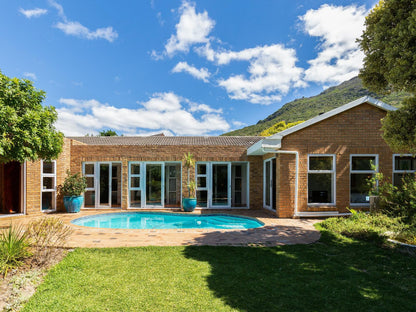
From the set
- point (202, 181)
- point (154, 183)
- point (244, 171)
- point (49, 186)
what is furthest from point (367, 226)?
point (49, 186)

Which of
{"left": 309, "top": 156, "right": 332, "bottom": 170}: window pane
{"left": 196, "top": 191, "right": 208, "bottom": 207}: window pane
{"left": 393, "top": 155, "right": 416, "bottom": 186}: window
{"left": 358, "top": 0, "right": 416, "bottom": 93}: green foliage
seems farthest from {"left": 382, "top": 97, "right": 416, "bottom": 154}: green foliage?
{"left": 196, "top": 191, "right": 208, "bottom": 207}: window pane

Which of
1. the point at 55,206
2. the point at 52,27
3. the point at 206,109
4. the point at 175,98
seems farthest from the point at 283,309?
the point at 206,109

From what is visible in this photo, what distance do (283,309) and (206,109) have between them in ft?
98.9

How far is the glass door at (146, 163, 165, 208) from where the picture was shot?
13.6 m

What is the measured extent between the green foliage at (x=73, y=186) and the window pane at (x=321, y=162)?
11.1 meters

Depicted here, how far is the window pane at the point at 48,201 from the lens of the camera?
40.3 ft

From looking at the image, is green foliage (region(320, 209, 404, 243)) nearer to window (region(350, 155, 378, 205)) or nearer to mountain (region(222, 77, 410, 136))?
window (region(350, 155, 378, 205))

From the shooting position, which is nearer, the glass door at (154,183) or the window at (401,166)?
the window at (401,166)

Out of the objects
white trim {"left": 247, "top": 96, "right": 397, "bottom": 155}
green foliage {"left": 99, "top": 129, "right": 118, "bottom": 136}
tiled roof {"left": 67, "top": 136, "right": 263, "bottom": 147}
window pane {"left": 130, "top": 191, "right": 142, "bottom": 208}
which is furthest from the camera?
green foliage {"left": 99, "top": 129, "right": 118, "bottom": 136}

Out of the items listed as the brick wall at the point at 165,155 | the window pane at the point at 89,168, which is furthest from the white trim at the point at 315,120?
the window pane at the point at 89,168

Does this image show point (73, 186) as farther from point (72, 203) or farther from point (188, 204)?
point (188, 204)

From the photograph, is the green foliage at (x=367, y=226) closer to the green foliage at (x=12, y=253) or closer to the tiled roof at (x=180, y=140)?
the tiled roof at (x=180, y=140)

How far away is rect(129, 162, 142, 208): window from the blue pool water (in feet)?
3.01

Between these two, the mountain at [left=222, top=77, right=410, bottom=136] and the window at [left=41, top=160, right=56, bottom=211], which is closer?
the window at [left=41, top=160, right=56, bottom=211]
